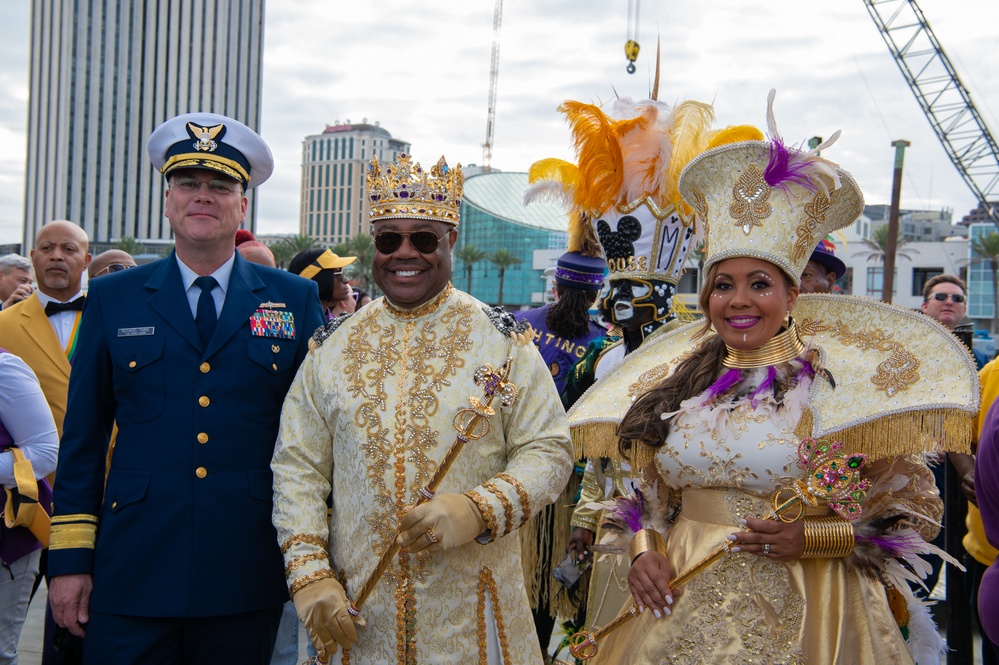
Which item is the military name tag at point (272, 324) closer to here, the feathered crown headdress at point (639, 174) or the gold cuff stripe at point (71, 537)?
the gold cuff stripe at point (71, 537)

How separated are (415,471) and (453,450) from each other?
16 cm

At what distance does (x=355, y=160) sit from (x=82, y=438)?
460 ft

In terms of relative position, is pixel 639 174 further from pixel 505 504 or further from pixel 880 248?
pixel 880 248

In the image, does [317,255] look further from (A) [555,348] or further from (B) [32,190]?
(B) [32,190]

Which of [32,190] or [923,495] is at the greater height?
[32,190]

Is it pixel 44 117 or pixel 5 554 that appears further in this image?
pixel 44 117

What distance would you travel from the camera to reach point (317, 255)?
551cm

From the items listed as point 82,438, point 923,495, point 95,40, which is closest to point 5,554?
point 82,438

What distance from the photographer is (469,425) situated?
2.40 meters

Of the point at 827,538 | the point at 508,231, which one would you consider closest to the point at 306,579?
the point at 827,538

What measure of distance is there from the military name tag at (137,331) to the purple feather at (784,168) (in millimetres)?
1979

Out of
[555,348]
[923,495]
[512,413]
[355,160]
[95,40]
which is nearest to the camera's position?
[512,413]

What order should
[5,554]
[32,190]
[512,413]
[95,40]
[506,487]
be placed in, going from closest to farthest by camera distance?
[506,487] < [512,413] < [5,554] < [95,40] < [32,190]

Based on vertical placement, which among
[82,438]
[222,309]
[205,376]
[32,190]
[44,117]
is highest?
[44,117]
